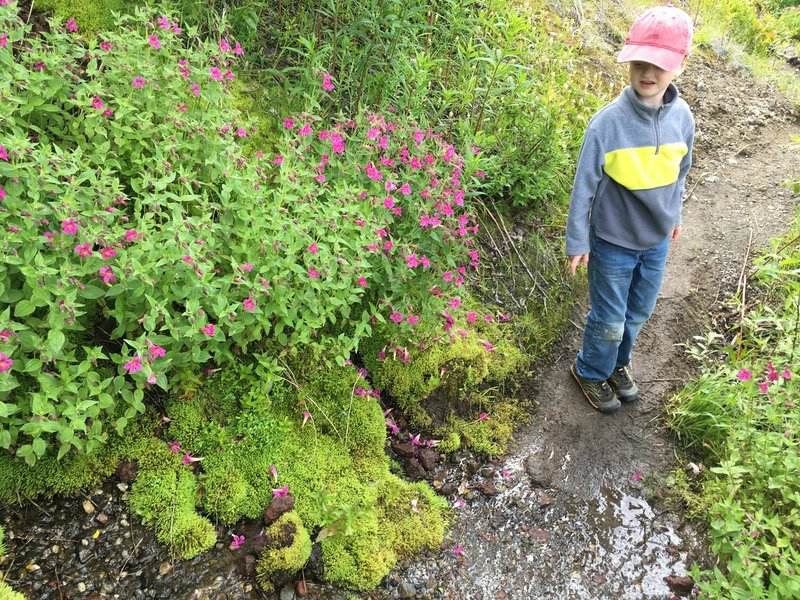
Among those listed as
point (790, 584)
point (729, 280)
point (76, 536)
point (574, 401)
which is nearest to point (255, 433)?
point (76, 536)

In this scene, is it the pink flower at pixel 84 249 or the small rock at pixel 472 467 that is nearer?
the pink flower at pixel 84 249

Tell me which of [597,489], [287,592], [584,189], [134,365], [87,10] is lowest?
[287,592]

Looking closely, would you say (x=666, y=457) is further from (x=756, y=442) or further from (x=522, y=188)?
(x=522, y=188)

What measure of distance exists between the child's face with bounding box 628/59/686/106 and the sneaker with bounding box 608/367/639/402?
206 centimetres

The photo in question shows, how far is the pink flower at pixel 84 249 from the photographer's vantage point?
2.25 m

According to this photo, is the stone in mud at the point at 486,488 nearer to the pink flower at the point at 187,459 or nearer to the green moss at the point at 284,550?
the green moss at the point at 284,550

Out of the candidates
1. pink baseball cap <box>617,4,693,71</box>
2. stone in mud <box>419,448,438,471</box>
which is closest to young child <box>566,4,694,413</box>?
pink baseball cap <box>617,4,693,71</box>

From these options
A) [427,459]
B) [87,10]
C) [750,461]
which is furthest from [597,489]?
[87,10]

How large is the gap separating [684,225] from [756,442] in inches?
131

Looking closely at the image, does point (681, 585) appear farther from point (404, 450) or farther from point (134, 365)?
point (134, 365)

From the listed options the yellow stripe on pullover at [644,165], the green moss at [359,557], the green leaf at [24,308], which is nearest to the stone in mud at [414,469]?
the green moss at [359,557]

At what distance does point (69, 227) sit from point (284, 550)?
177 cm

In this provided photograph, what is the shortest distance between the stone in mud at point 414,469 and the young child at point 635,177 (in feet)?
5.04

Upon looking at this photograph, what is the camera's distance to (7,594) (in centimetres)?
213
